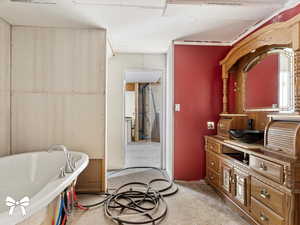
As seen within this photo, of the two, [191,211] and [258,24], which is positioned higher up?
[258,24]

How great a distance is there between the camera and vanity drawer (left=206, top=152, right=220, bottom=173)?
264cm

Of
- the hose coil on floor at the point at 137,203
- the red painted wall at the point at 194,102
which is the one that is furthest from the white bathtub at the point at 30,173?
the red painted wall at the point at 194,102

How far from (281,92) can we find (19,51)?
3.27 m

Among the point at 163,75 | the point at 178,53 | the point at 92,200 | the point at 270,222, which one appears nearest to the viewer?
the point at 270,222

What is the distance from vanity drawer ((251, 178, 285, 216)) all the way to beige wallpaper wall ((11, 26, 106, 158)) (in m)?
1.89

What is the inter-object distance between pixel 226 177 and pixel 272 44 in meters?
1.57

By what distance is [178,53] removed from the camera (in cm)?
319

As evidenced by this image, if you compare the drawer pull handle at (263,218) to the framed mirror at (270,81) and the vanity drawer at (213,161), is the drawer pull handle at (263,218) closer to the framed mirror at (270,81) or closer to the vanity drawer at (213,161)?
the vanity drawer at (213,161)

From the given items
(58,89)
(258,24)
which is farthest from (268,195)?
(58,89)

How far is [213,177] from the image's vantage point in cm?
278

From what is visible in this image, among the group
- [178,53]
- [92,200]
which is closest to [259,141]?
[178,53]

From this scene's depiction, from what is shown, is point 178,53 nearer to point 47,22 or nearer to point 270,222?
point 47,22

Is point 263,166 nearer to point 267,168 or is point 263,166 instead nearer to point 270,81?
point 267,168

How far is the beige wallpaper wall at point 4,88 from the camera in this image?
97.7 inches
